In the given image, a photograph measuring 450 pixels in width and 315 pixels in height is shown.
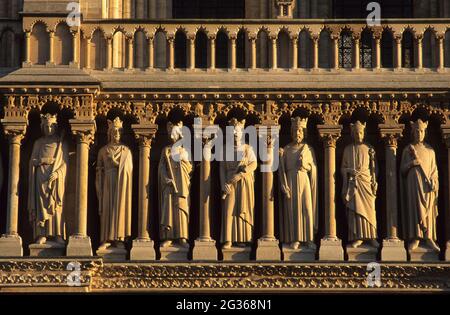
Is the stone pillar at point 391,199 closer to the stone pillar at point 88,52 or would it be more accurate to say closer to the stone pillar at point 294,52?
the stone pillar at point 294,52

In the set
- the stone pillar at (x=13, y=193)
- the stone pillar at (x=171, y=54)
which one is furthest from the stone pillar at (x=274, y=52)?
the stone pillar at (x=13, y=193)

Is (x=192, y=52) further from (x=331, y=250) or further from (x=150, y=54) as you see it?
(x=331, y=250)

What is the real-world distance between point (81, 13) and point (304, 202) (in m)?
3.94

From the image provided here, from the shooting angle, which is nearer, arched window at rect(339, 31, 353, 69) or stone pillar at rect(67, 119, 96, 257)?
stone pillar at rect(67, 119, 96, 257)

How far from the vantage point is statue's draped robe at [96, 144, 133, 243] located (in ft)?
88.2

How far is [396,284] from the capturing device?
26.5 meters

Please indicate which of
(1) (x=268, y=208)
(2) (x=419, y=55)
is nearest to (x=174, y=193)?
(1) (x=268, y=208)

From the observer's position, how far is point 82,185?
88.3 feet

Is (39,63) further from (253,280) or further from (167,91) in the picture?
(253,280)

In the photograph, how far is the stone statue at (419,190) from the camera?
88.0 ft

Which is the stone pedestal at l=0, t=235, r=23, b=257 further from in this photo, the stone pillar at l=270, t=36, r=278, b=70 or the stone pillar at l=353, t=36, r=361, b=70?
the stone pillar at l=353, t=36, r=361, b=70

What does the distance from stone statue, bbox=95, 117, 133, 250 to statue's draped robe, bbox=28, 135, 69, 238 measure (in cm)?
51

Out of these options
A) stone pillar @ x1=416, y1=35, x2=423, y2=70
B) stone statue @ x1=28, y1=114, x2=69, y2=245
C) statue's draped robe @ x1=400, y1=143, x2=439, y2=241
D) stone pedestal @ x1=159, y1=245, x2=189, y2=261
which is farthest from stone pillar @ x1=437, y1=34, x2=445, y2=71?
stone statue @ x1=28, y1=114, x2=69, y2=245
